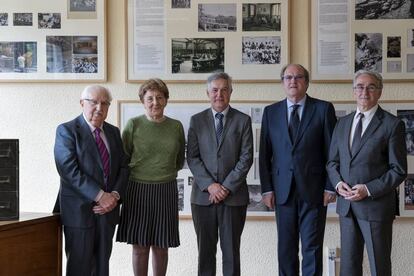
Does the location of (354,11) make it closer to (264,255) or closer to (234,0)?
(234,0)

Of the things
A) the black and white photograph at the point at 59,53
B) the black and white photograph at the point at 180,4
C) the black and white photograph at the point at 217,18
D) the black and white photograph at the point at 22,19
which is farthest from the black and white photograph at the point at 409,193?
the black and white photograph at the point at 22,19

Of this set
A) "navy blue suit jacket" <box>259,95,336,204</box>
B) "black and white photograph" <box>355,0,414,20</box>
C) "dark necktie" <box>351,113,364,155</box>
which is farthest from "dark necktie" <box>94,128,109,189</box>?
"black and white photograph" <box>355,0,414,20</box>

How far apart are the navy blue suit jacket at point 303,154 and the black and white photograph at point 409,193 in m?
1.03

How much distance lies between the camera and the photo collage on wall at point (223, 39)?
4.15m

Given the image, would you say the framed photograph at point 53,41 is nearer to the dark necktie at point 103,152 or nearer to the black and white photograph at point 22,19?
the black and white photograph at point 22,19

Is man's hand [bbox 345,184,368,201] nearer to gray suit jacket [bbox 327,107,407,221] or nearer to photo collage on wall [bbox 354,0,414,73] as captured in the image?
gray suit jacket [bbox 327,107,407,221]

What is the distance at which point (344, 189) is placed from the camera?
3182 mm

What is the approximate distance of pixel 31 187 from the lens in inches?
171

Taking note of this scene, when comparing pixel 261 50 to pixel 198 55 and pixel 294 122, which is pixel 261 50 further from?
pixel 294 122

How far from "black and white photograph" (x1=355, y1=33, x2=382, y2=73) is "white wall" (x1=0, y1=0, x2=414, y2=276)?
0.58ft

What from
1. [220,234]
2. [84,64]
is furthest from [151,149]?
[84,64]

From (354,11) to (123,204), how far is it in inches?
88.1

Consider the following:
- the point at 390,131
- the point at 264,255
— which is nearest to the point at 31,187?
the point at 264,255

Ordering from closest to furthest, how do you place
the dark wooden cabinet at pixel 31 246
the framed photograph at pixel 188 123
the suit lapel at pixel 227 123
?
the dark wooden cabinet at pixel 31 246 → the suit lapel at pixel 227 123 → the framed photograph at pixel 188 123
